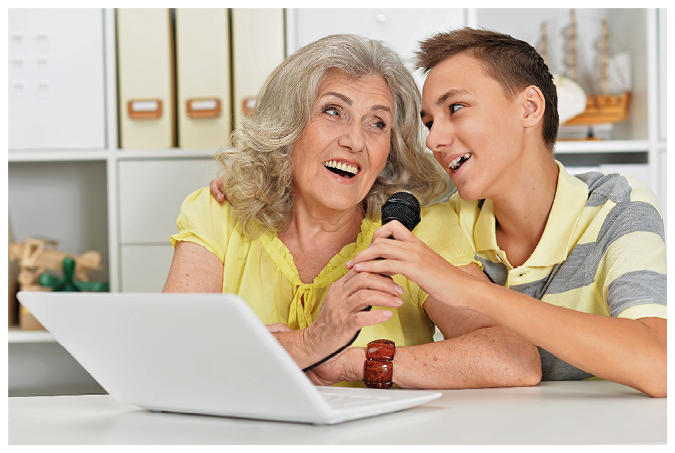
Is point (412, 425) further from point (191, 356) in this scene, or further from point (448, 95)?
point (448, 95)

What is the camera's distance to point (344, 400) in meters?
0.77

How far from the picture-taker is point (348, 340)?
97 centimetres

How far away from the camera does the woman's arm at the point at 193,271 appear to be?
1.20 m

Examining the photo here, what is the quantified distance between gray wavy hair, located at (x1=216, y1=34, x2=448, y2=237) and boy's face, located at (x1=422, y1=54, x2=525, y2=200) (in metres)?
0.12

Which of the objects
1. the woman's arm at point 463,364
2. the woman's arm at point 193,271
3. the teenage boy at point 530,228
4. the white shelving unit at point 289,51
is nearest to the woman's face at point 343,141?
the teenage boy at point 530,228

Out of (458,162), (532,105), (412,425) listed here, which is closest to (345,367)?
(412,425)

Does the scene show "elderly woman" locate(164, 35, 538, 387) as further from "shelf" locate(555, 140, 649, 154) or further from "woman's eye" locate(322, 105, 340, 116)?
"shelf" locate(555, 140, 649, 154)

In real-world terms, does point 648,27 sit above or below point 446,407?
above

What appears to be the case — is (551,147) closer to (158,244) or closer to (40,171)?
(158,244)

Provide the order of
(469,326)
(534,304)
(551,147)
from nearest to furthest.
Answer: (534,304), (469,326), (551,147)

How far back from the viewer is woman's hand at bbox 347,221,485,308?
879mm
